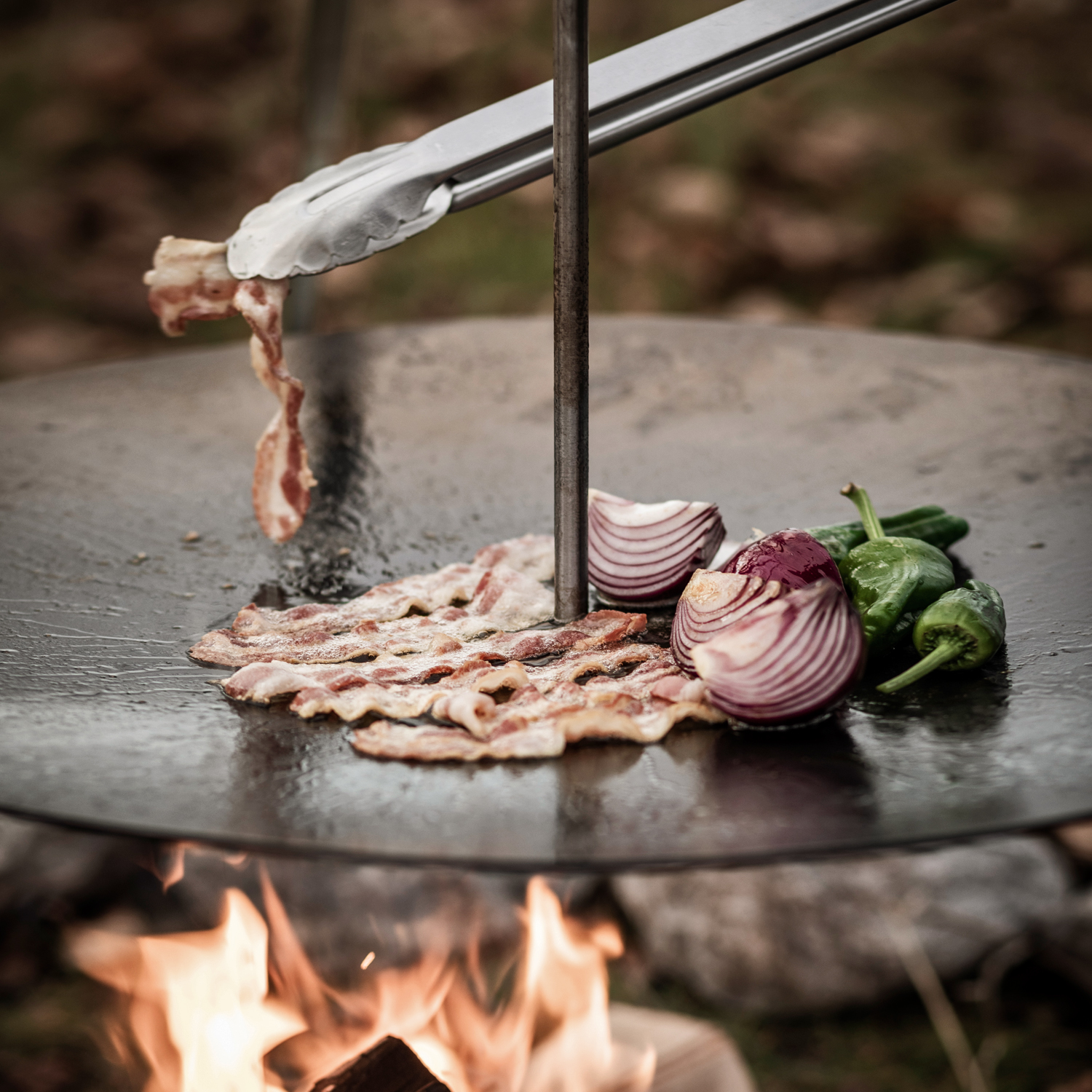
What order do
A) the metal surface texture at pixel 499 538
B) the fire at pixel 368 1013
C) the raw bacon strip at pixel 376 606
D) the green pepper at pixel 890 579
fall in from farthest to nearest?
the fire at pixel 368 1013 < the raw bacon strip at pixel 376 606 < the green pepper at pixel 890 579 < the metal surface texture at pixel 499 538

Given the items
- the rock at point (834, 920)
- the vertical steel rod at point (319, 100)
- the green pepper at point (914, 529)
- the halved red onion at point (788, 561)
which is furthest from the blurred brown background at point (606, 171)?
the halved red onion at point (788, 561)

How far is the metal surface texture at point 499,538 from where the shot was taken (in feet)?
2.93

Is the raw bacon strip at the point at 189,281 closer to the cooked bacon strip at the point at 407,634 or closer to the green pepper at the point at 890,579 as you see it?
the cooked bacon strip at the point at 407,634

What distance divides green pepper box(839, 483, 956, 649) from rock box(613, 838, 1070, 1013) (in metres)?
0.93

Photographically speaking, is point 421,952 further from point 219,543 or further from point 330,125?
point 330,125

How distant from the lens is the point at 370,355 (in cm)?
222

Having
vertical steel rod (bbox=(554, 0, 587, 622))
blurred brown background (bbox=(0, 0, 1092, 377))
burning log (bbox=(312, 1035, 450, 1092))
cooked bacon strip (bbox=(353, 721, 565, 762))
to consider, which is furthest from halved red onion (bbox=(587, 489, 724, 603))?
blurred brown background (bbox=(0, 0, 1092, 377))

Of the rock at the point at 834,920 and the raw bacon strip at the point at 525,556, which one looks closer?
the raw bacon strip at the point at 525,556

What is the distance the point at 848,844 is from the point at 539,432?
123cm

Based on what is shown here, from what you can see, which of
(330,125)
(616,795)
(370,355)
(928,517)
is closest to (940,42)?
(330,125)

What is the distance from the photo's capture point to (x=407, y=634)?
51.6 inches

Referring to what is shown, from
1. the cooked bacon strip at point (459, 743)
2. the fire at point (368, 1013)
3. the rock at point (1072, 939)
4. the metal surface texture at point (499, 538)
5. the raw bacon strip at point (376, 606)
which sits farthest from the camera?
the rock at point (1072, 939)

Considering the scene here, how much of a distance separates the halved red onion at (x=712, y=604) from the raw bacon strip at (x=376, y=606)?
1.09ft

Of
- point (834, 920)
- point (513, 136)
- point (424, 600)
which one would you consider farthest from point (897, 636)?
point (834, 920)
